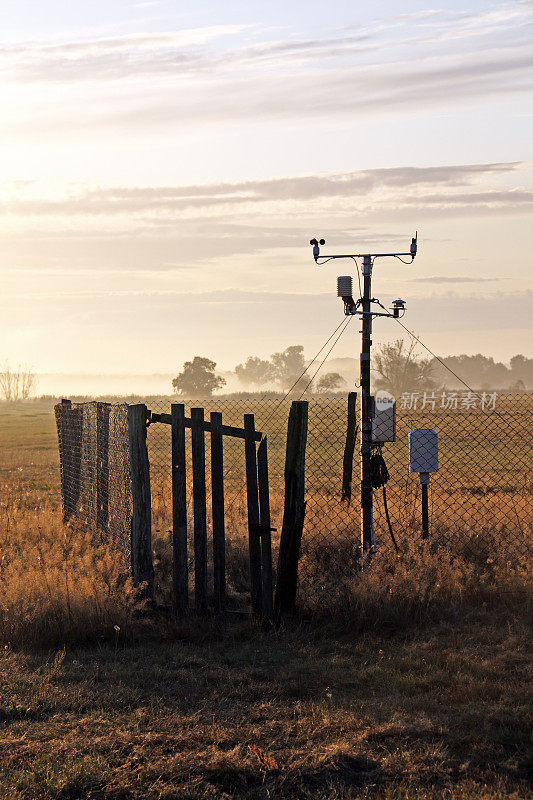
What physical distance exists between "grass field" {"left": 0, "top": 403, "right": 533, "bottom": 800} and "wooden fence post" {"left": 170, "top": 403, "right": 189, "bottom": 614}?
0.32m

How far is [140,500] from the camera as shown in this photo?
7.99 metres

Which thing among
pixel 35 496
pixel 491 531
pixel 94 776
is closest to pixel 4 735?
pixel 94 776

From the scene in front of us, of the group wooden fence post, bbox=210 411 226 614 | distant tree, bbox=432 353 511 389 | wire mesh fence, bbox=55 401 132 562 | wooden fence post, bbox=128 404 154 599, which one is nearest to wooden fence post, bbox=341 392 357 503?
wire mesh fence, bbox=55 401 132 562

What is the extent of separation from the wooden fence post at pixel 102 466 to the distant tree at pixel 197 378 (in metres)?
90.8

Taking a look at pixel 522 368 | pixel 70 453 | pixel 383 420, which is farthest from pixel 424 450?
pixel 522 368

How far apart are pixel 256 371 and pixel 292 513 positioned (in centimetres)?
15625

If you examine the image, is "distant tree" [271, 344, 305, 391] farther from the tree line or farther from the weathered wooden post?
the weathered wooden post

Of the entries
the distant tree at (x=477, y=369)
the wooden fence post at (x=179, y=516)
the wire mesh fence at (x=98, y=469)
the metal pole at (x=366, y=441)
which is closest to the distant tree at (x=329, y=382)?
the distant tree at (x=477, y=369)

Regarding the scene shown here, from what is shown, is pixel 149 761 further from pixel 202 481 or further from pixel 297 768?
pixel 202 481

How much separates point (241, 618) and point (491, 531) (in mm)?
3479

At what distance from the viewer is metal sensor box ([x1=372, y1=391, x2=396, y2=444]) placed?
866 centimetres

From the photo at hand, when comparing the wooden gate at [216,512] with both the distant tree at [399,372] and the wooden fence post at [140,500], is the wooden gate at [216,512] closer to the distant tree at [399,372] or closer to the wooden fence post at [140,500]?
the wooden fence post at [140,500]

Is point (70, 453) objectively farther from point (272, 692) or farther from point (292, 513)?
point (272, 692)

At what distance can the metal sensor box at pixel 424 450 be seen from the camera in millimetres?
9117
